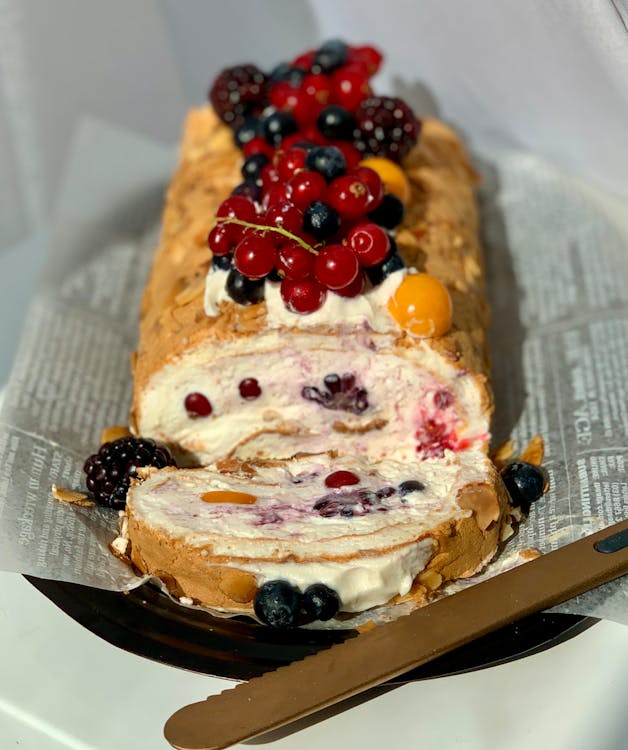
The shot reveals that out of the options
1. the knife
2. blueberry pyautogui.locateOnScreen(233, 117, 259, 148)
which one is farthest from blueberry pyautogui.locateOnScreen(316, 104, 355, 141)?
the knife

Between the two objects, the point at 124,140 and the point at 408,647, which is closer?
the point at 408,647

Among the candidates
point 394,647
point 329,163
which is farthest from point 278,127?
point 394,647

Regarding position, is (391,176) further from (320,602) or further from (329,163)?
(320,602)

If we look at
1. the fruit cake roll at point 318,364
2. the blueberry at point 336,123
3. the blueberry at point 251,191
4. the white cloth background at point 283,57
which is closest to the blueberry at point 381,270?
the fruit cake roll at point 318,364

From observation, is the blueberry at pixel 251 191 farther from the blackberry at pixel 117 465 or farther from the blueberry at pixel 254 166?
the blackberry at pixel 117 465

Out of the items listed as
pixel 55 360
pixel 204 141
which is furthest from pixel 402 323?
pixel 204 141

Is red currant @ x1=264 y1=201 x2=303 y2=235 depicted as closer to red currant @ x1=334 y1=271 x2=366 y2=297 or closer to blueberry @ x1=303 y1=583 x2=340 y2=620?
red currant @ x1=334 y1=271 x2=366 y2=297

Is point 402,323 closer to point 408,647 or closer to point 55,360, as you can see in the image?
point 408,647
